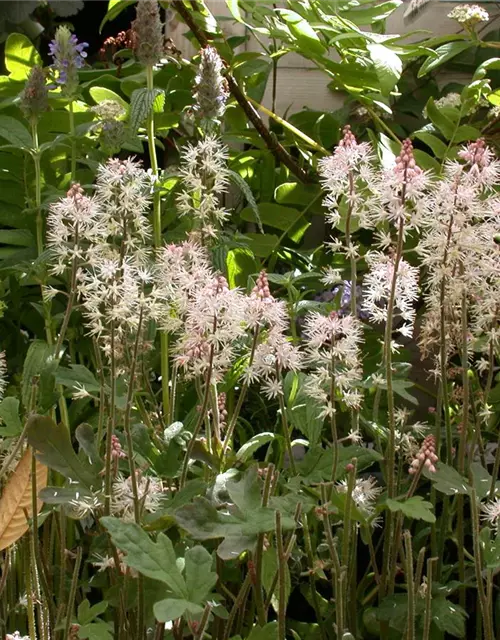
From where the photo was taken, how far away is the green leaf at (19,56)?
1238mm

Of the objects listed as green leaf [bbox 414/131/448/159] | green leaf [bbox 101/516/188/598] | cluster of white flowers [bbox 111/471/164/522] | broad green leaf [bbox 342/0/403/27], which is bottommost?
cluster of white flowers [bbox 111/471/164/522]

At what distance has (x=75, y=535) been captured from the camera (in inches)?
35.2

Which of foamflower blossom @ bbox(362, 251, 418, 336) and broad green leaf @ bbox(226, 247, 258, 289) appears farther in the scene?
broad green leaf @ bbox(226, 247, 258, 289)

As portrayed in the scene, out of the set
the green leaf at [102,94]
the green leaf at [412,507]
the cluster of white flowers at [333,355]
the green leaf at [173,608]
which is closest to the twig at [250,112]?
the green leaf at [102,94]

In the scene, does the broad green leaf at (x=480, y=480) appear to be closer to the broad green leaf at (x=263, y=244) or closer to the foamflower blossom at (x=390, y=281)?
the foamflower blossom at (x=390, y=281)

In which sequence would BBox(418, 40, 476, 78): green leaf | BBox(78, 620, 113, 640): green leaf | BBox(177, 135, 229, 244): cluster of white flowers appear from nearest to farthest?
1. BBox(78, 620, 113, 640): green leaf
2. BBox(177, 135, 229, 244): cluster of white flowers
3. BBox(418, 40, 476, 78): green leaf

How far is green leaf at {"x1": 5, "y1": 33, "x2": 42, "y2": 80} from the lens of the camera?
4.06 feet

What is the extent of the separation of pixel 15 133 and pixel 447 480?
0.66 m

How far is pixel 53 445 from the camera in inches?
22.7

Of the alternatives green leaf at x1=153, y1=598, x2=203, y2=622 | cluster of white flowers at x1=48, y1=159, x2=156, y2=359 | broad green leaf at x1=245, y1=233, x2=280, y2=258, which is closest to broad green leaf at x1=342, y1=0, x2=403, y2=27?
broad green leaf at x1=245, y1=233, x2=280, y2=258

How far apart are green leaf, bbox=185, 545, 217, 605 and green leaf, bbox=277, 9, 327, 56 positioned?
773 millimetres

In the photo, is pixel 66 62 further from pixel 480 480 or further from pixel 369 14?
pixel 480 480

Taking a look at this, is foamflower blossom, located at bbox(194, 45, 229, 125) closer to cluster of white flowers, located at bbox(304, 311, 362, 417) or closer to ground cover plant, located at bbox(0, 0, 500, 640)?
ground cover plant, located at bbox(0, 0, 500, 640)

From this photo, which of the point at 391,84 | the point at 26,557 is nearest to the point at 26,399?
the point at 26,557
